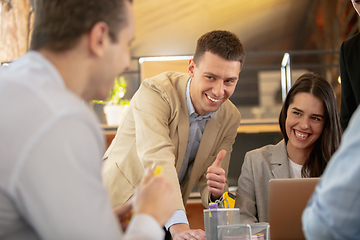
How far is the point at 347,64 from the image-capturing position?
1873 millimetres

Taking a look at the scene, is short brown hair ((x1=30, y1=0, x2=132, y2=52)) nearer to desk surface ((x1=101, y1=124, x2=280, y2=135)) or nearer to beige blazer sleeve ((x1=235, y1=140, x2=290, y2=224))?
beige blazer sleeve ((x1=235, y1=140, x2=290, y2=224))

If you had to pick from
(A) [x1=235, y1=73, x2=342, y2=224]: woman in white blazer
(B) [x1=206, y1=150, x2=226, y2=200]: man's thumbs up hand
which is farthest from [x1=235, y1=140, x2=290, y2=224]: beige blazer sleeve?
(B) [x1=206, y1=150, x2=226, y2=200]: man's thumbs up hand

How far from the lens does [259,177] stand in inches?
70.0

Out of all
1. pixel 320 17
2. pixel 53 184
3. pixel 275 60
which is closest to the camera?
→ pixel 53 184

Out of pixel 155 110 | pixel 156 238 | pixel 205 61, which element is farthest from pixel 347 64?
pixel 156 238

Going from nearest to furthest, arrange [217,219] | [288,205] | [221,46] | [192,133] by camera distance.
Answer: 1. [217,219]
2. [288,205]
3. [221,46]
4. [192,133]

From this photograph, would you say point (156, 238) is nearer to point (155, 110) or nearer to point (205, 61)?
point (155, 110)

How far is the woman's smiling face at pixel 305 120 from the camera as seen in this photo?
5.93ft

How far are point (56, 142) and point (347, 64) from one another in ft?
5.62

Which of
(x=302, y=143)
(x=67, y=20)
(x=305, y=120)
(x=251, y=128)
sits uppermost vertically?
(x=67, y=20)

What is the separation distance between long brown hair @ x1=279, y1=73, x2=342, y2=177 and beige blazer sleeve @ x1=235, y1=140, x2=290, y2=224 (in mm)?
126

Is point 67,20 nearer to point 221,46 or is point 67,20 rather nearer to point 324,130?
point 221,46

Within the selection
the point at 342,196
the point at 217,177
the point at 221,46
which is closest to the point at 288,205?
the point at 217,177

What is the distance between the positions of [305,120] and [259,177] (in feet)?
1.17
